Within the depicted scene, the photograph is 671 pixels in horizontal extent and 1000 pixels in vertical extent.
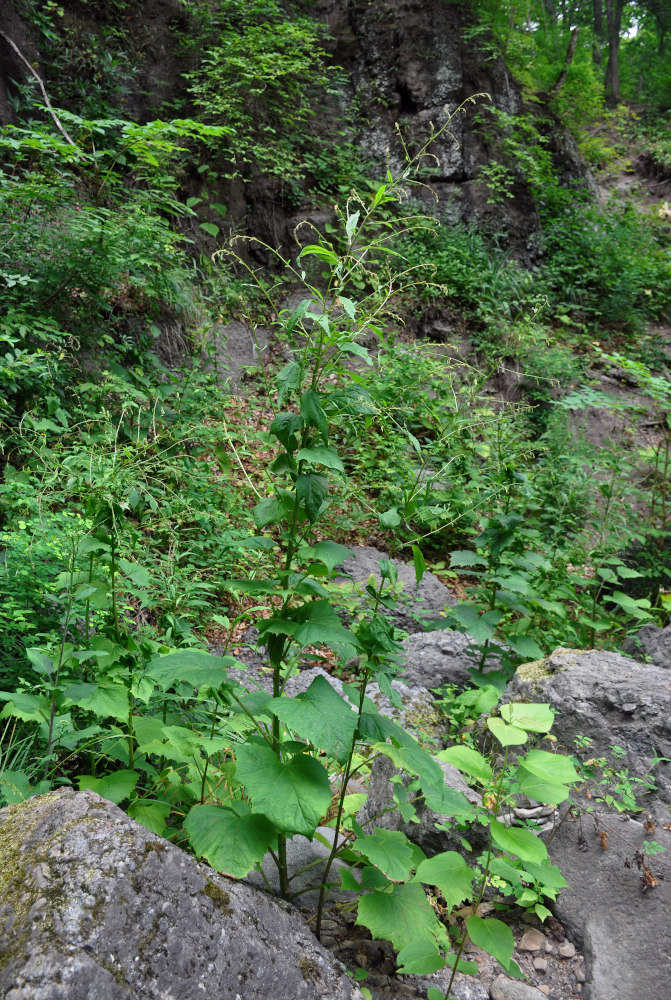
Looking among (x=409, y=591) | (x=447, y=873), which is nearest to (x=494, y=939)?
(x=447, y=873)

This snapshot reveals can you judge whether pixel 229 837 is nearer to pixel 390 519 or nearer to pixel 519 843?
pixel 519 843

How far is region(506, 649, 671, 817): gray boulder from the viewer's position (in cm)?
279

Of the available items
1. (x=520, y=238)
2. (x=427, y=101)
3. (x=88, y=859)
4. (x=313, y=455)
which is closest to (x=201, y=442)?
(x=313, y=455)

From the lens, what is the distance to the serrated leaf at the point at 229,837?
1483 millimetres

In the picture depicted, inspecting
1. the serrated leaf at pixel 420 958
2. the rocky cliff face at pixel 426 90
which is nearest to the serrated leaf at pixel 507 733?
the serrated leaf at pixel 420 958

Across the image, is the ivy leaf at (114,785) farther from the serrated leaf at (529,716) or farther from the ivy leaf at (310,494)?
the serrated leaf at (529,716)

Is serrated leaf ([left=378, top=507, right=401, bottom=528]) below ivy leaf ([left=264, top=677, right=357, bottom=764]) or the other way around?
the other way around

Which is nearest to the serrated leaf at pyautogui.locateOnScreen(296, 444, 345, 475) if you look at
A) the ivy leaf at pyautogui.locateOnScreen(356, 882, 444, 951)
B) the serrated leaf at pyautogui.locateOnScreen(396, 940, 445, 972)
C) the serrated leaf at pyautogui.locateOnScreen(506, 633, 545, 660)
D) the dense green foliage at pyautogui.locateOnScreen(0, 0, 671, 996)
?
the dense green foliage at pyautogui.locateOnScreen(0, 0, 671, 996)

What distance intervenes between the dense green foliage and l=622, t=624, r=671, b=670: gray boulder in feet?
0.51

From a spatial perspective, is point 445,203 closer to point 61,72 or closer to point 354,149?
point 354,149

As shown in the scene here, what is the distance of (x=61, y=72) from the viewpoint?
25.0 feet

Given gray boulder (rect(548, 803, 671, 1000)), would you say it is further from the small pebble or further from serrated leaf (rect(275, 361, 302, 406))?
serrated leaf (rect(275, 361, 302, 406))

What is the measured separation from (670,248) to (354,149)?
6824 mm

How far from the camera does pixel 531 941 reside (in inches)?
88.7
